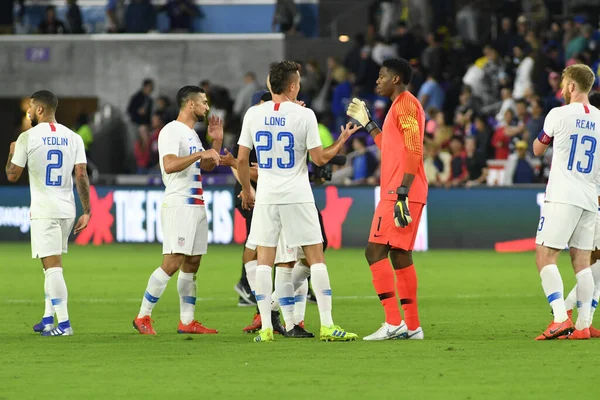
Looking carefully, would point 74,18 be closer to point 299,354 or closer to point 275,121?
point 275,121

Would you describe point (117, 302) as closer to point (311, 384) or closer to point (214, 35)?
point (311, 384)

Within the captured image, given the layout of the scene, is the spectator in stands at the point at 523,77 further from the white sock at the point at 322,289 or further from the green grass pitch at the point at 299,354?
the white sock at the point at 322,289

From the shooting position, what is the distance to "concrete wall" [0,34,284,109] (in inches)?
1254

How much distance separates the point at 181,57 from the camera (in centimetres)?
3212

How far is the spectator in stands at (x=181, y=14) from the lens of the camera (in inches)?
1251

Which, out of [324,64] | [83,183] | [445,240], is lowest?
[445,240]

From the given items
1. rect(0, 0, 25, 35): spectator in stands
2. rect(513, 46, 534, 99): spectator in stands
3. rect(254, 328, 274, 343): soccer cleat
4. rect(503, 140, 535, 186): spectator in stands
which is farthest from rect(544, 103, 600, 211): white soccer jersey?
rect(0, 0, 25, 35): spectator in stands

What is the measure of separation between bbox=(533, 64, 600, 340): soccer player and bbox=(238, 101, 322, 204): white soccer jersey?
6.37ft

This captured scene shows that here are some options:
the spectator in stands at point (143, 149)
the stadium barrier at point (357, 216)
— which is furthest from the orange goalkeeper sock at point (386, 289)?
the spectator in stands at point (143, 149)

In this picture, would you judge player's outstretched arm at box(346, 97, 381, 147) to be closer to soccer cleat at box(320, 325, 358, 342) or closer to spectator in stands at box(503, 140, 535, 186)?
soccer cleat at box(320, 325, 358, 342)

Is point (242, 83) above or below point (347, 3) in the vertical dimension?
below

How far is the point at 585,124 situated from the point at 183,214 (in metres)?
3.63

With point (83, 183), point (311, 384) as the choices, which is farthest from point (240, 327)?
point (311, 384)

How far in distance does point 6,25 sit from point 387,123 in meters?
24.8
